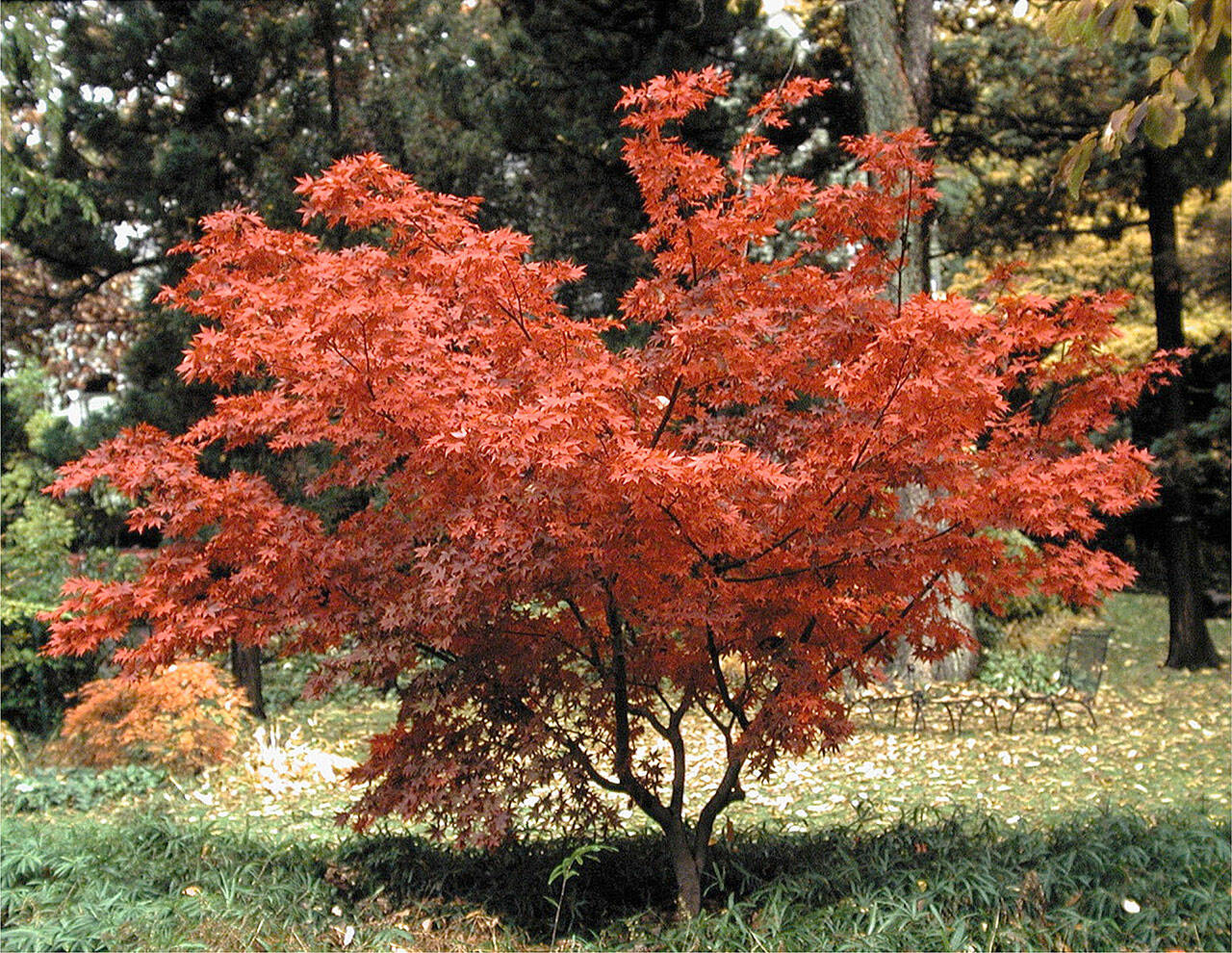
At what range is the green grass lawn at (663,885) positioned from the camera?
4.04 meters

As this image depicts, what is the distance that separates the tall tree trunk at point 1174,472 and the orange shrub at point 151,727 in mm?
9597

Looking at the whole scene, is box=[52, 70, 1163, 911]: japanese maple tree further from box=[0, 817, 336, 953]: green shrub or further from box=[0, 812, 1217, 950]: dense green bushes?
box=[0, 817, 336, 953]: green shrub

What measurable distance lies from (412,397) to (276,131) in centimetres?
828

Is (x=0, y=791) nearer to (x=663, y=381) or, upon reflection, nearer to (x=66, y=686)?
(x=66, y=686)

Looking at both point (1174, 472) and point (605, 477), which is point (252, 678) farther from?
point (1174, 472)

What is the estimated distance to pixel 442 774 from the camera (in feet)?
→ 13.2

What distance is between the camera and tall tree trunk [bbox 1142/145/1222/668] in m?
11.4

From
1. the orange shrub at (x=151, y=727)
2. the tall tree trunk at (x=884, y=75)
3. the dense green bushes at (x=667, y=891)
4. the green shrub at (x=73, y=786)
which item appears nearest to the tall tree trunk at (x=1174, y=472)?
the tall tree trunk at (x=884, y=75)

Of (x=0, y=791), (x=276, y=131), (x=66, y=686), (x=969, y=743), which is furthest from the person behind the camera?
(x=276, y=131)

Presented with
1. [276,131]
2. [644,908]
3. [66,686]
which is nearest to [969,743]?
[644,908]

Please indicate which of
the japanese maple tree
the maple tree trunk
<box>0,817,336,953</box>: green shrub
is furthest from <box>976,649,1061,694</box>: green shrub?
<box>0,817,336,953</box>: green shrub

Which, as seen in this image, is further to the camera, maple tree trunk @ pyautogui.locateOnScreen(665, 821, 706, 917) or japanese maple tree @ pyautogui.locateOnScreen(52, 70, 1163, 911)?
maple tree trunk @ pyautogui.locateOnScreen(665, 821, 706, 917)

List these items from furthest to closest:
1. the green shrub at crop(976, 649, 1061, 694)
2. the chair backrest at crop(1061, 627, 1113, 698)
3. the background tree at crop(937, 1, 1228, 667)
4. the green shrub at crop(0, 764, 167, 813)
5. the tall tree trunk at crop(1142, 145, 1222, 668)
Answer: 1. the tall tree trunk at crop(1142, 145, 1222, 668)
2. the background tree at crop(937, 1, 1228, 667)
3. the green shrub at crop(976, 649, 1061, 694)
4. the chair backrest at crop(1061, 627, 1113, 698)
5. the green shrub at crop(0, 764, 167, 813)

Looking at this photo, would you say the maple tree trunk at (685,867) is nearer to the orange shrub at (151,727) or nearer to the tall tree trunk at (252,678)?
the orange shrub at (151,727)
